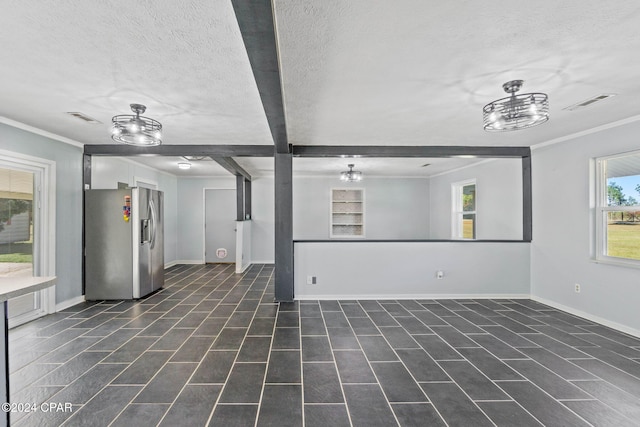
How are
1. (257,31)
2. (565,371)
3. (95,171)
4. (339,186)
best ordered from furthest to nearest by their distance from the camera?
(339,186)
(95,171)
(565,371)
(257,31)

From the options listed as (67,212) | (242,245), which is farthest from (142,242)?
(242,245)

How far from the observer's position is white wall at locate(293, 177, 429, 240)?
797cm

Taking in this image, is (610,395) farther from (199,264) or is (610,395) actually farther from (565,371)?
(199,264)

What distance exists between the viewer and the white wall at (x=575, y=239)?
3252mm

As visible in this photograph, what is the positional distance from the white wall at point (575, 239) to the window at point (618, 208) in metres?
0.09

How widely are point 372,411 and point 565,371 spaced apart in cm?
170

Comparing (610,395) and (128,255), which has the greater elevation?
(128,255)

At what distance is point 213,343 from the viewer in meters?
2.93

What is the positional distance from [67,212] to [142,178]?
205 cm

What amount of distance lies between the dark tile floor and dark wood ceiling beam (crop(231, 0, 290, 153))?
2141mm

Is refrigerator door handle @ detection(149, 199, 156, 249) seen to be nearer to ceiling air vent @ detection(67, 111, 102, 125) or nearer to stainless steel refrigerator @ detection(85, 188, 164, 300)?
stainless steel refrigerator @ detection(85, 188, 164, 300)

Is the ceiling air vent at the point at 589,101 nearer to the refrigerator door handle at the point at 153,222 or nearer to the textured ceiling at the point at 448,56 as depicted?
the textured ceiling at the point at 448,56

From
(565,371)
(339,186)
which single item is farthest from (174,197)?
(565,371)

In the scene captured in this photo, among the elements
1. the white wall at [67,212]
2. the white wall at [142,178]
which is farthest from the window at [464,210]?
the white wall at [67,212]
